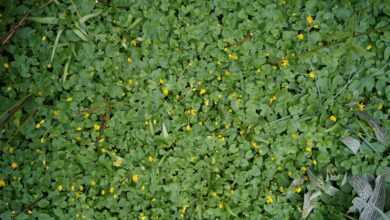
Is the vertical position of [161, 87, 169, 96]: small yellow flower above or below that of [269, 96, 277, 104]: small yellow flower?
above

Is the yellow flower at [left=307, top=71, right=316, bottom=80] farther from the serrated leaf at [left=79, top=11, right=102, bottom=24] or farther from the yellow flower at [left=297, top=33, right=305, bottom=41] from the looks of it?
the serrated leaf at [left=79, top=11, right=102, bottom=24]

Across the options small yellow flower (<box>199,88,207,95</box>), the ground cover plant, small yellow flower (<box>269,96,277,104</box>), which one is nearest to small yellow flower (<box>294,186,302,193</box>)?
the ground cover plant

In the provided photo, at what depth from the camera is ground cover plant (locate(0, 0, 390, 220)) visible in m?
2.43

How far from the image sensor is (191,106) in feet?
8.10

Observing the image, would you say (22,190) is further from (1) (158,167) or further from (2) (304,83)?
(2) (304,83)

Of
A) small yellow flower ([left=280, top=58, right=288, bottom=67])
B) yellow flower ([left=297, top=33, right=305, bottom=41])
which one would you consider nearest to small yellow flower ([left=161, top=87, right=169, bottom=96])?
small yellow flower ([left=280, top=58, right=288, bottom=67])

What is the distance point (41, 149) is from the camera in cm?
245

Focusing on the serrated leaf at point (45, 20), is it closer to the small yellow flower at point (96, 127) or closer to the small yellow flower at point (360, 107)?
the small yellow flower at point (96, 127)

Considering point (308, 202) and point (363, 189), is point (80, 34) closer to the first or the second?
point (308, 202)

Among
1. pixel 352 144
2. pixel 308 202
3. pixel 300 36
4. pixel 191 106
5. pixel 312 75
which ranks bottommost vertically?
pixel 308 202

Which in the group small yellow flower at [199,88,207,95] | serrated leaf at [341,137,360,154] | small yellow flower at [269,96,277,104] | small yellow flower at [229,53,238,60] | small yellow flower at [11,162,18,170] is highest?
small yellow flower at [229,53,238,60]

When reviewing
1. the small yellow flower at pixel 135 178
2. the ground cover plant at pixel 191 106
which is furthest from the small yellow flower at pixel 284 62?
the small yellow flower at pixel 135 178

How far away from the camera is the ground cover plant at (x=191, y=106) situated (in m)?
2.43

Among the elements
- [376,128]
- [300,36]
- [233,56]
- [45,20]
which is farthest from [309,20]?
[45,20]
